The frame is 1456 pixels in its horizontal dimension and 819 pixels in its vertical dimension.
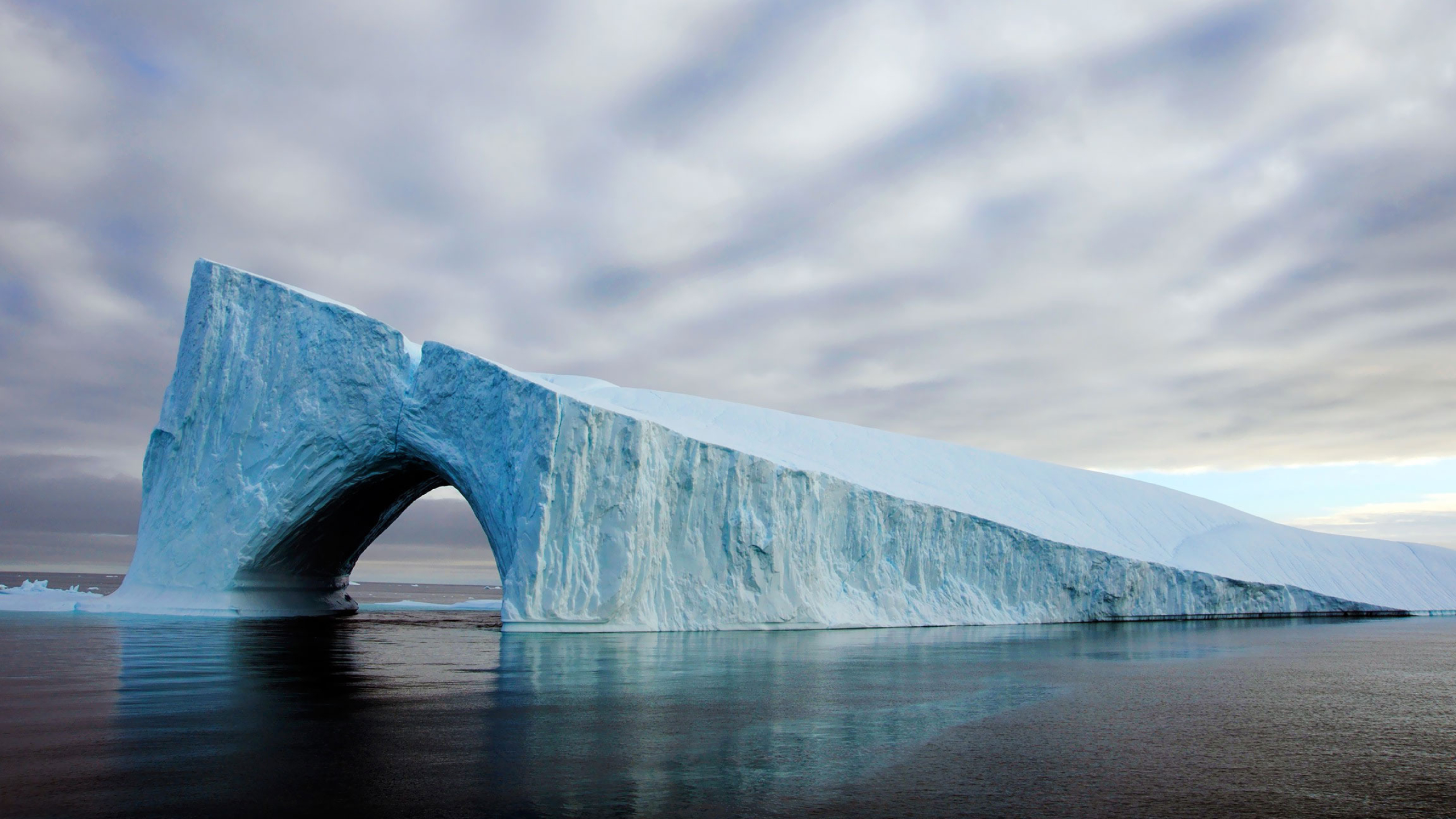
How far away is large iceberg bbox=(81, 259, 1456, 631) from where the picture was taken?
18781 millimetres

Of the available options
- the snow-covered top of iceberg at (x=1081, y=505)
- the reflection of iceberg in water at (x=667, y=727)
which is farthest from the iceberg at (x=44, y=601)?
the snow-covered top of iceberg at (x=1081, y=505)

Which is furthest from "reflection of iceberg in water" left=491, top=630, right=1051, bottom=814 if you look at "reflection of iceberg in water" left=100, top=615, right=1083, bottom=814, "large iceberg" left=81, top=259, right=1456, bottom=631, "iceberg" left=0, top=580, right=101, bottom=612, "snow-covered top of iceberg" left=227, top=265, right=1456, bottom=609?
"iceberg" left=0, top=580, right=101, bottom=612

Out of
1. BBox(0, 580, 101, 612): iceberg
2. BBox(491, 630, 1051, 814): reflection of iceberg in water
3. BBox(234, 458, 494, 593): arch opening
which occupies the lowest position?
BBox(491, 630, 1051, 814): reflection of iceberg in water

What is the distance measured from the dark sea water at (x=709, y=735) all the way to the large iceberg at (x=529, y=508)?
6640 millimetres

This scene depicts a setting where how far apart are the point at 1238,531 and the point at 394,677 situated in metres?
33.9

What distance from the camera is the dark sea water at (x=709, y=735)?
13.9 feet

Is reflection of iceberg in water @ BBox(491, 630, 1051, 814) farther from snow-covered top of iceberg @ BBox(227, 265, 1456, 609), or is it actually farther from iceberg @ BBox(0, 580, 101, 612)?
iceberg @ BBox(0, 580, 101, 612)

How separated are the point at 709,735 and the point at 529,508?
42.9 feet

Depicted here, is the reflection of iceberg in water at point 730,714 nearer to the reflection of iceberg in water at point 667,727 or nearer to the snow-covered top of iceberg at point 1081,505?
the reflection of iceberg in water at point 667,727

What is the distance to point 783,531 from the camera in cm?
2144

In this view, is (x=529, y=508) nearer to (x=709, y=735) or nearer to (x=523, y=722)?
(x=523, y=722)

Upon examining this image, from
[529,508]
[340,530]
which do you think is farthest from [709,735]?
[340,530]

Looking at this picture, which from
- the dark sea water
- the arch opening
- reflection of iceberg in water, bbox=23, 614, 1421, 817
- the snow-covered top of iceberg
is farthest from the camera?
the snow-covered top of iceberg

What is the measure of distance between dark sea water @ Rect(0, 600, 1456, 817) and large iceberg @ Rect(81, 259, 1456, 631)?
664 cm
